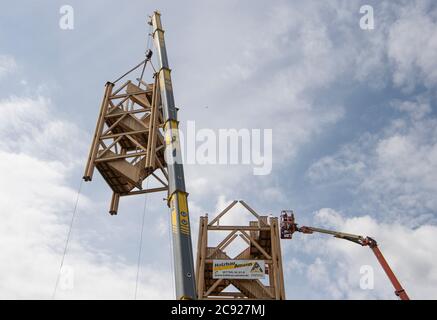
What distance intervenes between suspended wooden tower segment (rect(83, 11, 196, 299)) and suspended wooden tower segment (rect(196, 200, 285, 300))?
19.2 ft

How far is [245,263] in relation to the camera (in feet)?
67.7

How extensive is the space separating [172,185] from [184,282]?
12.1 ft

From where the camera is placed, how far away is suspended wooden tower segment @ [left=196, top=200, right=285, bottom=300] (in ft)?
66.1

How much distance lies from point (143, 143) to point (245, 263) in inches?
332

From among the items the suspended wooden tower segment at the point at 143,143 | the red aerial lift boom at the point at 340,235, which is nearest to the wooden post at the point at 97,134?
the suspended wooden tower segment at the point at 143,143

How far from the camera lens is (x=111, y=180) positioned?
17375 mm

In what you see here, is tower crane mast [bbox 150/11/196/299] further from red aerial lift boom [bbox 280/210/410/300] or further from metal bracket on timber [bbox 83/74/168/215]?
red aerial lift boom [bbox 280/210/410/300]

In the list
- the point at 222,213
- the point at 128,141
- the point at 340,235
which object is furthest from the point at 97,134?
the point at 340,235

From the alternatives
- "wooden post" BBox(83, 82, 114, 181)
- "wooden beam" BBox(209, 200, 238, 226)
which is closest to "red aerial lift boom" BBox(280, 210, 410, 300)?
"wooden beam" BBox(209, 200, 238, 226)

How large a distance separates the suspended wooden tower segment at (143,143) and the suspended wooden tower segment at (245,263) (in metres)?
5.84

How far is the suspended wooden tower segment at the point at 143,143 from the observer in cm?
1366

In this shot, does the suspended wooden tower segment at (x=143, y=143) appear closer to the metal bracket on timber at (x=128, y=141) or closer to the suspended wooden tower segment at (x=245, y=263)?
the metal bracket on timber at (x=128, y=141)
